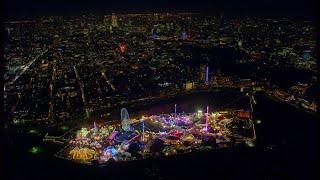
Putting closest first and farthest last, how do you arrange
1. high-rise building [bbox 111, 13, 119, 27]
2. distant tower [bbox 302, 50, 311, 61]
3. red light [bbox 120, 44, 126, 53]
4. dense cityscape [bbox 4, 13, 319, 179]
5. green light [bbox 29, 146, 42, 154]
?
green light [bbox 29, 146, 42, 154]
dense cityscape [bbox 4, 13, 319, 179]
distant tower [bbox 302, 50, 311, 61]
red light [bbox 120, 44, 126, 53]
high-rise building [bbox 111, 13, 119, 27]

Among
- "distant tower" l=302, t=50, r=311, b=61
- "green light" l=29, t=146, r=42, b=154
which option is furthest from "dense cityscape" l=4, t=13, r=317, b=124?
"green light" l=29, t=146, r=42, b=154

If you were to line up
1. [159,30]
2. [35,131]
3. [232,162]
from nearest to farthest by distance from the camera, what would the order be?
1. [232,162]
2. [35,131]
3. [159,30]

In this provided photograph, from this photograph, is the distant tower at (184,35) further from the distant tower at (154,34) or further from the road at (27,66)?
the road at (27,66)

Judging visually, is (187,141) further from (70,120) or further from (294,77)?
(294,77)

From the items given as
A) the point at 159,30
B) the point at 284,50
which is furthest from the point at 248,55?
the point at 159,30

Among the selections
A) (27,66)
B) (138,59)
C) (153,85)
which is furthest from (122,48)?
(153,85)

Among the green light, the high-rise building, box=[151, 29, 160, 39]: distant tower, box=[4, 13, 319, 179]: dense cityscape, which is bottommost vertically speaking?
the green light

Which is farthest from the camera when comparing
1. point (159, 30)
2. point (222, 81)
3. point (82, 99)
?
point (159, 30)

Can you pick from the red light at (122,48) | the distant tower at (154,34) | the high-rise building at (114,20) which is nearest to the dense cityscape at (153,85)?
the red light at (122,48)

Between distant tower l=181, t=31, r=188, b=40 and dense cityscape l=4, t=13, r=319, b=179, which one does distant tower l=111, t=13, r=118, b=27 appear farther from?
distant tower l=181, t=31, r=188, b=40
